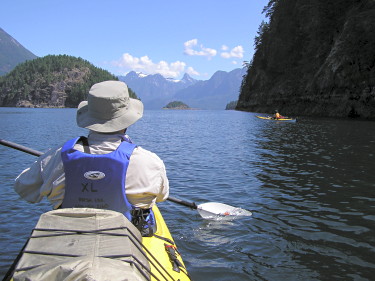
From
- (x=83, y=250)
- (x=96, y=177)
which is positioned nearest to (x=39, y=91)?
(x=96, y=177)

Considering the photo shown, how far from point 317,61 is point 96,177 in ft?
177

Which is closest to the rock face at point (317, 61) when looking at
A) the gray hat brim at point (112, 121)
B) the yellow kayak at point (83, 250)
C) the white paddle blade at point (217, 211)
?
the white paddle blade at point (217, 211)

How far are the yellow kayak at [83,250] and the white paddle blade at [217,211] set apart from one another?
4624 millimetres

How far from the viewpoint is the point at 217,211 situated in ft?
25.3

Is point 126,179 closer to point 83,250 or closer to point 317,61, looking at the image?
point 83,250

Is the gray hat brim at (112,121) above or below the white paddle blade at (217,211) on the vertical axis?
above

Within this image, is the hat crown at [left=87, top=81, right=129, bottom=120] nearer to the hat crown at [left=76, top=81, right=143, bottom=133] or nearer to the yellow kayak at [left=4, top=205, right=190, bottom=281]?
the hat crown at [left=76, top=81, right=143, bottom=133]

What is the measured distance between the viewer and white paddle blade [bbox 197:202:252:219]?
7.64m

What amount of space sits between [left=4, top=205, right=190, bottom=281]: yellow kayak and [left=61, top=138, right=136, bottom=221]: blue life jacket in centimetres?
36

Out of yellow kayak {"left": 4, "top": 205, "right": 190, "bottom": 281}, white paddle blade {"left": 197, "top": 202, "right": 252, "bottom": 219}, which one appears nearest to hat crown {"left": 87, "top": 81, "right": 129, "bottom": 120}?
yellow kayak {"left": 4, "top": 205, "right": 190, "bottom": 281}

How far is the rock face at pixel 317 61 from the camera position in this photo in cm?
3953

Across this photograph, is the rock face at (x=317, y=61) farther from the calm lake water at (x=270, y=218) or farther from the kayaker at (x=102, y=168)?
the kayaker at (x=102, y=168)

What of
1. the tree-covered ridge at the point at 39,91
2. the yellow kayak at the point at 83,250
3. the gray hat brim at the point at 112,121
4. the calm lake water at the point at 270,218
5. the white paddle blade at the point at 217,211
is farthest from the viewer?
the tree-covered ridge at the point at 39,91

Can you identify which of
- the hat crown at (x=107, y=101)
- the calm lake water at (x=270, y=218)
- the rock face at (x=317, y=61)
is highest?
the rock face at (x=317, y=61)
